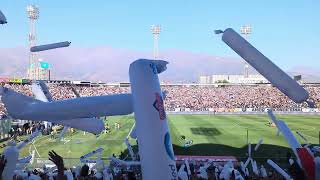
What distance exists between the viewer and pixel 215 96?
73062mm

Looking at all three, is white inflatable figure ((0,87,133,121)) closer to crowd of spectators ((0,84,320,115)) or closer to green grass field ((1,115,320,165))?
green grass field ((1,115,320,165))

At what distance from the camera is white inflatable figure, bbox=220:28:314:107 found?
4.55 m

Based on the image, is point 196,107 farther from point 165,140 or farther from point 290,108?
point 165,140

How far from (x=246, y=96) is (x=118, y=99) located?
68.1 metres

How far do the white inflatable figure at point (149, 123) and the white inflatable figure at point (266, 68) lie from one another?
40.4 inches

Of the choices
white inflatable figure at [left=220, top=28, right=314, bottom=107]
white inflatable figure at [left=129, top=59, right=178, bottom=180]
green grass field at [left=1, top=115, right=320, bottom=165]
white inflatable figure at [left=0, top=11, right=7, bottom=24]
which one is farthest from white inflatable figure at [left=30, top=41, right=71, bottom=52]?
green grass field at [left=1, top=115, right=320, bottom=165]

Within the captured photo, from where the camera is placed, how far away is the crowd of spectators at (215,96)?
2471 inches

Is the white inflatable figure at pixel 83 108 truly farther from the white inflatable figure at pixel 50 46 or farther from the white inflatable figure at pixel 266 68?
the white inflatable figure at pixel 50 46

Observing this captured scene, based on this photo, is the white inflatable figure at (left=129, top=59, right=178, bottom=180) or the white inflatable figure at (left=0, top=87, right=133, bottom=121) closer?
the white inflatable figure at (left=129, top=59, right=178, bottom=180)

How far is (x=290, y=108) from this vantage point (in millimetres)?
59406

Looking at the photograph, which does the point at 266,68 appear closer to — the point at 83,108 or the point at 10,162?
the point at 83,108

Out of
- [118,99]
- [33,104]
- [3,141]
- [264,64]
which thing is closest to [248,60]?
[264,64]

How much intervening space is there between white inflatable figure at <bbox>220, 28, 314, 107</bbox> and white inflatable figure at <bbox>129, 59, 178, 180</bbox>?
103cm

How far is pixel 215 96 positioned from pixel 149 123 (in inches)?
2707
